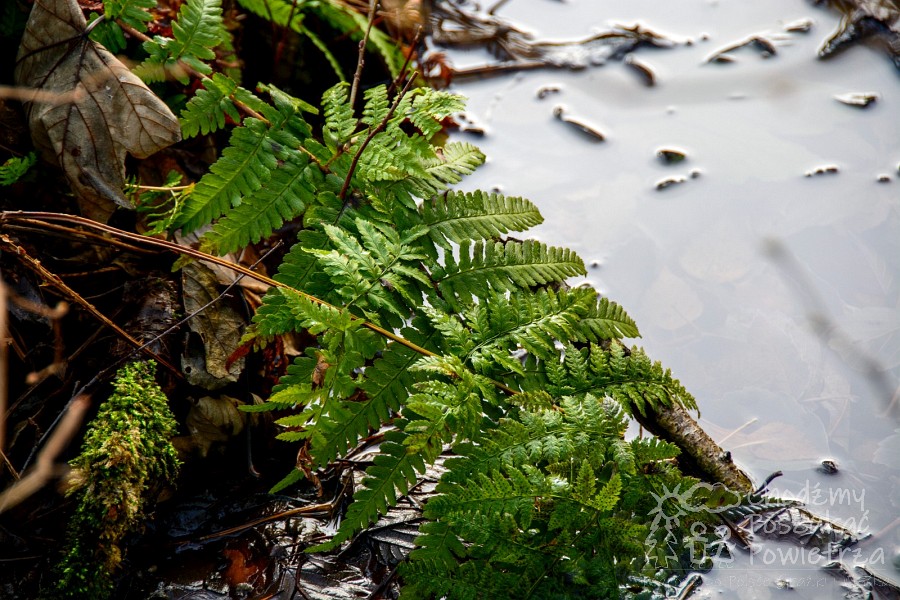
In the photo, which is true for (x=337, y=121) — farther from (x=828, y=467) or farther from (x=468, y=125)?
(x=828, y=467)

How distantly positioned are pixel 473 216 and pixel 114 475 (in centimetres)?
154

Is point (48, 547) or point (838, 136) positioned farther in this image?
point (838, 136)

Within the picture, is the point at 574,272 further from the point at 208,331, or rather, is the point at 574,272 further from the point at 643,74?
the point at 643,74

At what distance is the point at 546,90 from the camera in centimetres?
434

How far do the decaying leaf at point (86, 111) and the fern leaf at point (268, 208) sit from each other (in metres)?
0.40

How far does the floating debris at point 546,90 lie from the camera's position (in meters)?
4.32

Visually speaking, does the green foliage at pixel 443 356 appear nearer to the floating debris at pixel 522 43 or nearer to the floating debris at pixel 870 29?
the floating debris at pixel 522 43

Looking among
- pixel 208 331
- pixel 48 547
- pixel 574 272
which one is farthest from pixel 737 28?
pixel 48 547

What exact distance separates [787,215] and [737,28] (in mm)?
1643

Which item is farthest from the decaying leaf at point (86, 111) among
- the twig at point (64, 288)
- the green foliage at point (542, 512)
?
the green foliage at point (542, 512)

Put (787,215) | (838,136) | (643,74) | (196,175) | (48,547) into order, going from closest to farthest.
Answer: (48,547), (196,175), (787,215), (838,136), (643,74)

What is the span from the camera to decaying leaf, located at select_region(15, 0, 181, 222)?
8.15 ft

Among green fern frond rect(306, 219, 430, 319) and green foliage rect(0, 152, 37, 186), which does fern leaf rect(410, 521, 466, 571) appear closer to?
green fern frond rect(306, 219, 430, 319)

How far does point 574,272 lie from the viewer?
2615 millimetres
